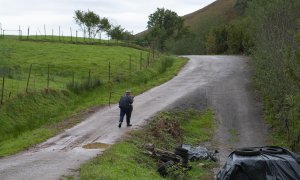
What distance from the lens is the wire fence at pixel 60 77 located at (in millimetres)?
30656

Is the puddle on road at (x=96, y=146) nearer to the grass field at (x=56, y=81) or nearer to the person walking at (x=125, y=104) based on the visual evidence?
the grass field at (x=56, y=81)

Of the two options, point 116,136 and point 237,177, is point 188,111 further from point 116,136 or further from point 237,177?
point 237,177

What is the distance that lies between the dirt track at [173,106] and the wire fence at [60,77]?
162 inches

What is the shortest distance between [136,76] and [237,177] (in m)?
30.0

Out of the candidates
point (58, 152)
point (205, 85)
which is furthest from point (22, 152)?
point (205, 85)

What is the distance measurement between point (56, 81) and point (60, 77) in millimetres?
3317

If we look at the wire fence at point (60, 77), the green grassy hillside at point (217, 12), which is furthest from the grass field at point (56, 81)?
the green grassy hillside at point (217, 12)

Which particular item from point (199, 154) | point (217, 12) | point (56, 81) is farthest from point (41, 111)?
point (217, 12)

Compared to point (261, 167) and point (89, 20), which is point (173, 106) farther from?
point (89, 20)

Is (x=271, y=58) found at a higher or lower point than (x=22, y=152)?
higher

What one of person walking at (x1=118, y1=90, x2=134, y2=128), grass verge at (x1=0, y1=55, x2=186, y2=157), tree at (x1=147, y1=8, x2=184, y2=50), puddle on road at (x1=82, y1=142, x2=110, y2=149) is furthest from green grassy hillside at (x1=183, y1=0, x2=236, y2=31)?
puddle on road at (x1=82, y1=142, x2=110, y2=149)

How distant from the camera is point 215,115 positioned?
103 feet

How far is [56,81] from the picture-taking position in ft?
124

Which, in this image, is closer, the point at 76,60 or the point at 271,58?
the point at 271,58
